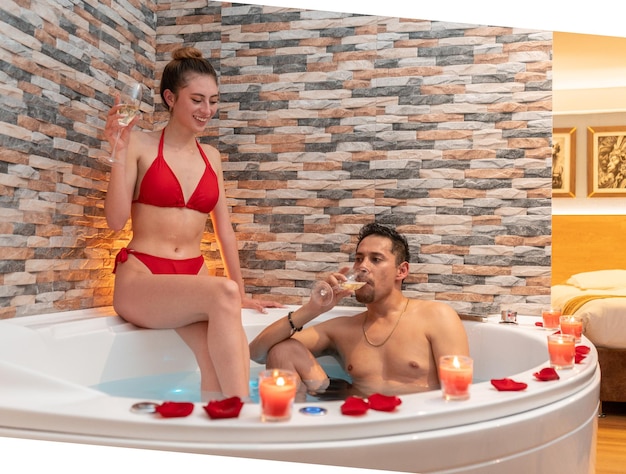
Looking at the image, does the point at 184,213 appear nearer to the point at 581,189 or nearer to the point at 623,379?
the point at 623,379

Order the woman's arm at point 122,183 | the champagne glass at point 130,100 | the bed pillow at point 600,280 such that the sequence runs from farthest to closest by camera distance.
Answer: the bed pillow at point 600,280, the woman's arm at point 122,183, the champagne glass at point 130,100

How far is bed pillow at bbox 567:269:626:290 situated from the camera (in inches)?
184

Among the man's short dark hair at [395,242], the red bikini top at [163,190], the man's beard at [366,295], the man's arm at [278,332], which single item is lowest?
the man's arm at [278,332]

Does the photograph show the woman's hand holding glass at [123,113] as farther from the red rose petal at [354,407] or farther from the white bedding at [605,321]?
the white bedding at [605,321]

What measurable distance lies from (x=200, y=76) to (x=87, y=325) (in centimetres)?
100

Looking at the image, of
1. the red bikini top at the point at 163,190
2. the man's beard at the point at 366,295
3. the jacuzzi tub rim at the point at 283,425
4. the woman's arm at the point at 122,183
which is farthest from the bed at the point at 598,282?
the woman's arm at the point at 122,183

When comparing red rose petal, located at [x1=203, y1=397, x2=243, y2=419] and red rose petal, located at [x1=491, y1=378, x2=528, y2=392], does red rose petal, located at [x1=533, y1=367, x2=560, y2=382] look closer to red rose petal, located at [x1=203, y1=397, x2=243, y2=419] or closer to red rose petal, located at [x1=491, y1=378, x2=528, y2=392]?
red rose petal, located at [x1=491, y1=378, x2=528, y2=392]

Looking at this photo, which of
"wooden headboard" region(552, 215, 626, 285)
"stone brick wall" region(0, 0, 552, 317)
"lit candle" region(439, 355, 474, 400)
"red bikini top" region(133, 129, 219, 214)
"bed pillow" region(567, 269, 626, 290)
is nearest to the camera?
"lit candle" region(439, 355, 474, 400)

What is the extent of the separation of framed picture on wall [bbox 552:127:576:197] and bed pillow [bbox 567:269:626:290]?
0.84 metres

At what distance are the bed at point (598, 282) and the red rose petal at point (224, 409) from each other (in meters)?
2.97

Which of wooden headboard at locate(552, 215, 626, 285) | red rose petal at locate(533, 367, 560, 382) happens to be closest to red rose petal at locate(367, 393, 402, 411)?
red rose petal at locate(533, 367, 560, 382)

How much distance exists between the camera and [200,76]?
235cm

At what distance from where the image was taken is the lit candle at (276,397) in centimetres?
111

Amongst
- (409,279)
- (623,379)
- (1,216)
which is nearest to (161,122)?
(1,216)
